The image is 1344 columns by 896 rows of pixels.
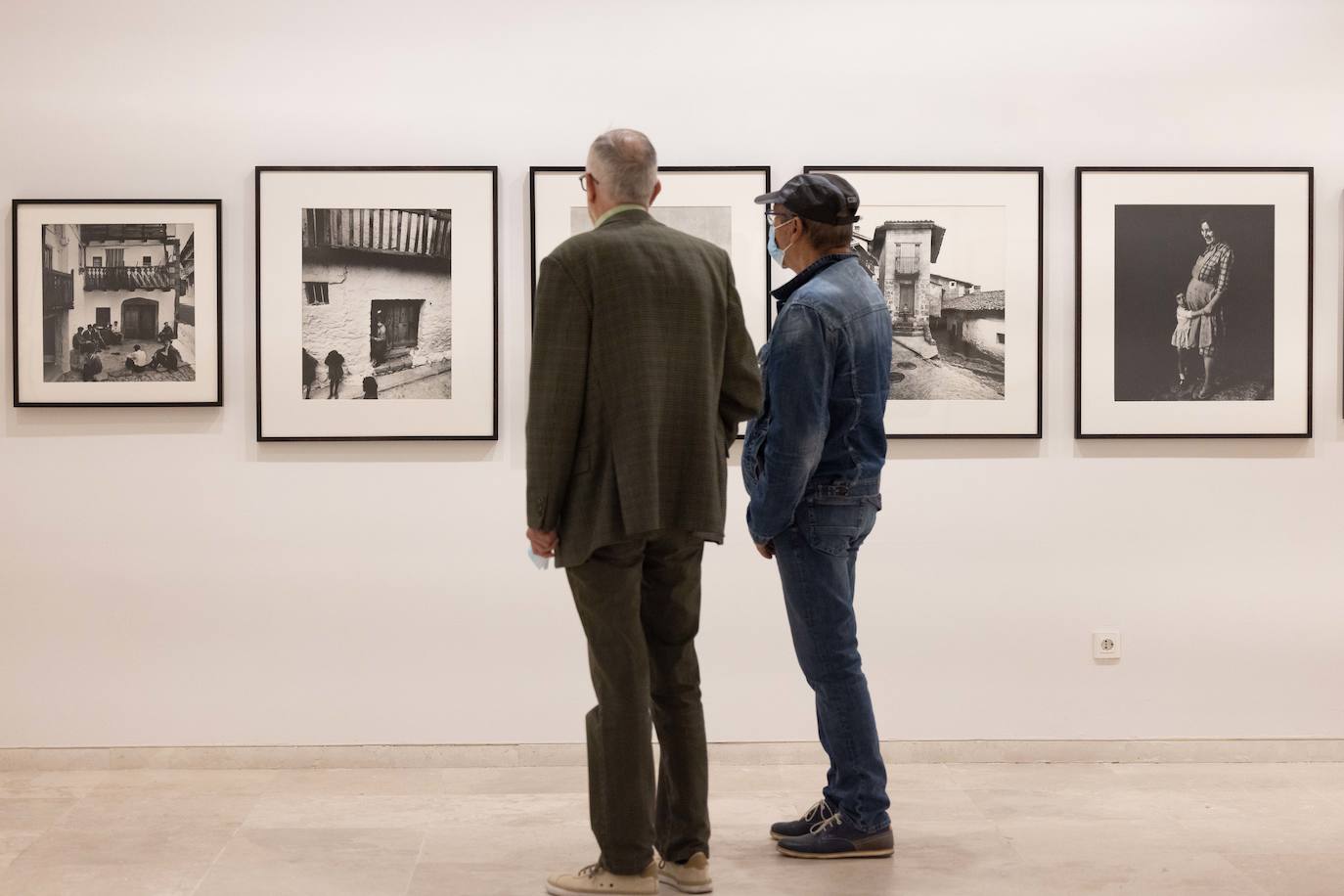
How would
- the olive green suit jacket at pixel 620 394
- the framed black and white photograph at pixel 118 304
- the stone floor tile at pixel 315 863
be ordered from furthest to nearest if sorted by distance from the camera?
1. the framed black and white photograph at pixel 118 304
2. the stone floor tile at pixel 315 863
3. the olive green suit jacket at pixel 620 394

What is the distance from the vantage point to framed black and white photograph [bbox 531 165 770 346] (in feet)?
12.4

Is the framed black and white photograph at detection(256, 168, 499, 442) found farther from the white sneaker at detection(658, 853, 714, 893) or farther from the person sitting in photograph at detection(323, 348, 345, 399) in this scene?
the white sneaker at detection(658, 853, 714, 893)

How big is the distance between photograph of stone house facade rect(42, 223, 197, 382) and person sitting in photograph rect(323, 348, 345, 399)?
0.41 meters

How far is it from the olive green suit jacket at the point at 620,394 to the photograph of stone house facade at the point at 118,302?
173 centimetres

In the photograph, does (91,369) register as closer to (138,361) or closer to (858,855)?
(138,361)

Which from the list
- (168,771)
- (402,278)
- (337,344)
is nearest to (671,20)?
(402,278)

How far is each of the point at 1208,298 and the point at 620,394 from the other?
87.7 inches

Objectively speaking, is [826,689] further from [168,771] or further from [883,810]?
[168,771]

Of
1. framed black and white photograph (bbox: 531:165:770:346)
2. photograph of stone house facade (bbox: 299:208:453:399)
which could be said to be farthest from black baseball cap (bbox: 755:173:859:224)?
photograph of stone house facade (bbox: 299:208:453:399)

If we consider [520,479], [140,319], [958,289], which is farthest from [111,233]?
[958,289]

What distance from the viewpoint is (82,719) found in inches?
150

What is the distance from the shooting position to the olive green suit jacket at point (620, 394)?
8.29ft

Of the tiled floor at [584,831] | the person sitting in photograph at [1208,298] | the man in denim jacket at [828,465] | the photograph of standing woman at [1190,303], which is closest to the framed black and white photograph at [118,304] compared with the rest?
the tiled floor at [584,831]

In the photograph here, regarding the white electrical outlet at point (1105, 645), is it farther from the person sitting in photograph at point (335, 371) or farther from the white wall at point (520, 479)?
the person sitting in photograph at point (335, 371)
